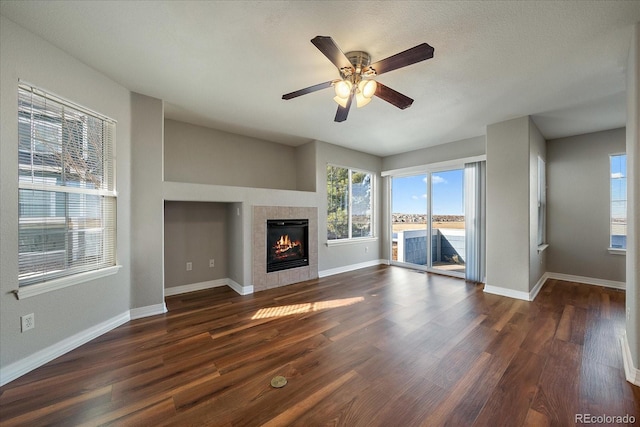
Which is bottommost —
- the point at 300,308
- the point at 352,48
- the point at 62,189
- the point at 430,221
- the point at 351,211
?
the point at 300,308

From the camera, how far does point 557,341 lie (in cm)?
246

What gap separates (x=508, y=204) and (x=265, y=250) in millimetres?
3936

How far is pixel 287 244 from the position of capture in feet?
→ 15.0

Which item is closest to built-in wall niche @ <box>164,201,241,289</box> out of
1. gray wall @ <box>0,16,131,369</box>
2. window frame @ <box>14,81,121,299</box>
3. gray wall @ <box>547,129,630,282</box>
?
gray wall @ <box>0,16,131,369</box>

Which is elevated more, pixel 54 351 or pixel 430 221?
pixel 430 221

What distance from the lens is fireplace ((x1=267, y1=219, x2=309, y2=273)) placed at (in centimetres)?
431

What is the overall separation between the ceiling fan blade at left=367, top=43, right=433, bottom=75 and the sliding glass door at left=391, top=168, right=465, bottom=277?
372cm

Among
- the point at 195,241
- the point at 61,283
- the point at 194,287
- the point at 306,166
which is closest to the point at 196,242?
the point at 195,241

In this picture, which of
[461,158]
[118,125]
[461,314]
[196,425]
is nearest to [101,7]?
[118,125]

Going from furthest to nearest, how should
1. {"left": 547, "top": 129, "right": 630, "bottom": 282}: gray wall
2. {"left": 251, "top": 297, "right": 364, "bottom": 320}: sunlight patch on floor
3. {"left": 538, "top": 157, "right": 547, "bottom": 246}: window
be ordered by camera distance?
1. {"left": 538, "top": 157, "right": 547, "bottom": 246}: window
2. {"left": 547, "top": 129, "right": 630, "bottom": 282}: gray wall
3. {"left": 251, "top": 297, "right": 364, "bottom": 320}: sunlight patch on floor

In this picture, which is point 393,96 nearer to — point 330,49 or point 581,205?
point 330,49

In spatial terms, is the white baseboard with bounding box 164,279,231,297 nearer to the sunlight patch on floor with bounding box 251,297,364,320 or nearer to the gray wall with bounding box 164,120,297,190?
the sunlight patch on floor with bounding box 251,297,364,320

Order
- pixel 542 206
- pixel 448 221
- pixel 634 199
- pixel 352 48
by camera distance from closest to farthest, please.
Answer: pixel 634 199
pixel 352 48
pixel 542 206
pixel 448 221

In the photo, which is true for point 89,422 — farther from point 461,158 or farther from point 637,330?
point 461,158
